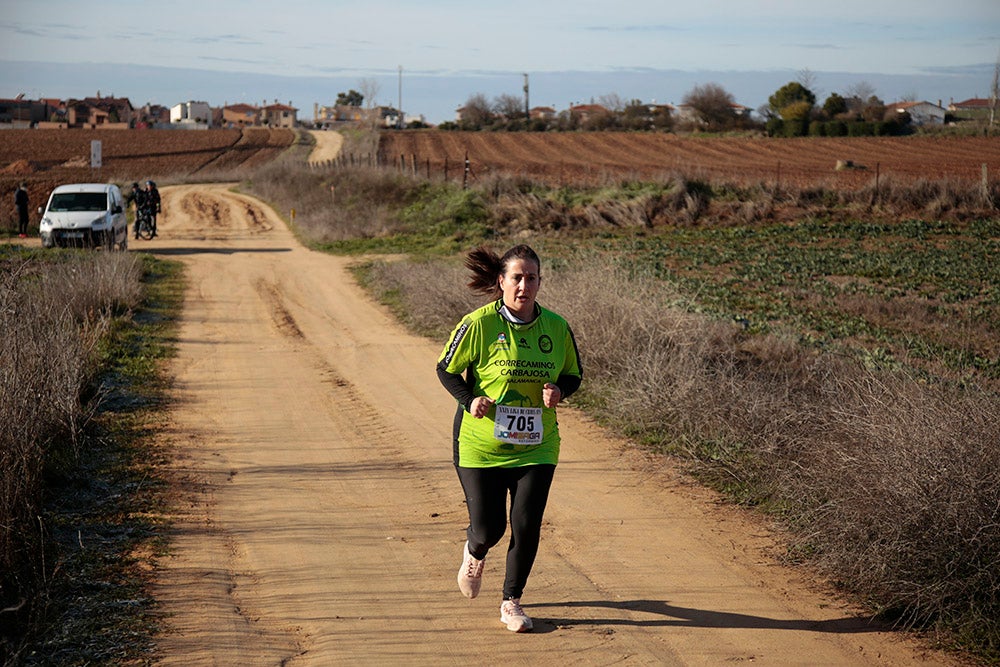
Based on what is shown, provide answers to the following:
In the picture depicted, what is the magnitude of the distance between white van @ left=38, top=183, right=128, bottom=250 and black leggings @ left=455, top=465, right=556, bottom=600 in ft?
75.5

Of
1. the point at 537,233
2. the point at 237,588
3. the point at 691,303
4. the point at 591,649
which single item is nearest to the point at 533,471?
the point at 591,649

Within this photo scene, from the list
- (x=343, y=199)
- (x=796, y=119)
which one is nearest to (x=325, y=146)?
(x=796, y=119)

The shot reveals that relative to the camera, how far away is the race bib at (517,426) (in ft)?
17.8

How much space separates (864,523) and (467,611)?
2.43m

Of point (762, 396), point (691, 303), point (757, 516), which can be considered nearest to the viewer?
point (757, 516)

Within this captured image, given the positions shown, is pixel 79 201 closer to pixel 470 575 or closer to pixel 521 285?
pixel 470 575

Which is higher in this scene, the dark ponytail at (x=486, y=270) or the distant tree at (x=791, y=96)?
the distant tree at (x=791, y=96)

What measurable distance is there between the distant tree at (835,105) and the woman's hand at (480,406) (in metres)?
83.5

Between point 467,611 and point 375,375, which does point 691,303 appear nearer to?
point 375,375

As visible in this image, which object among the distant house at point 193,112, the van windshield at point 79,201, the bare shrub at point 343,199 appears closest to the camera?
the van windshield at point 79,201

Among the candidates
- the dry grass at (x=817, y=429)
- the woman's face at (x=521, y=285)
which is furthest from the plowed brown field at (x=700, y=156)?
the woman's face at (x=521, y=285)

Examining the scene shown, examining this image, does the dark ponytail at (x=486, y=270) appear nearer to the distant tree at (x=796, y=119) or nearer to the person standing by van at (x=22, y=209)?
the person standing by van at (x=22, y=209)

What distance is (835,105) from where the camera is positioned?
85312 mm

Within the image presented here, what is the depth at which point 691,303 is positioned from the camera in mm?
14664
